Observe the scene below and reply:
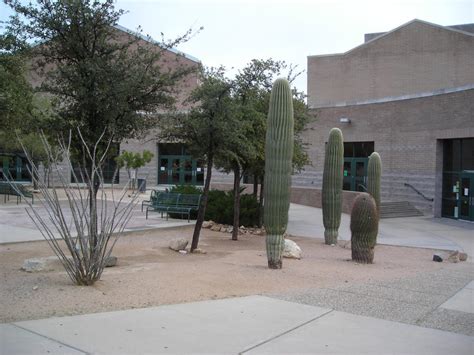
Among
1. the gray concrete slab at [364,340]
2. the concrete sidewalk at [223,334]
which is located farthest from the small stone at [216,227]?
the gray concrete slab at [364,340]

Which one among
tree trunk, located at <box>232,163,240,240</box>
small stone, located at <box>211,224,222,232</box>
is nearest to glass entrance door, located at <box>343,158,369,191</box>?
small stone, located at <box>211,224,222,232</box>

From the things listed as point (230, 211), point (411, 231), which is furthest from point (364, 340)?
point (411, 231)

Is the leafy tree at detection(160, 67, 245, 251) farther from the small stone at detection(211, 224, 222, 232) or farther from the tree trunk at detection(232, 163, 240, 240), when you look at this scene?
the small stone at detection(211, 224, 222, 232)

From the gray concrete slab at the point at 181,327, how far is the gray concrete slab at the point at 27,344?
0.10 metres

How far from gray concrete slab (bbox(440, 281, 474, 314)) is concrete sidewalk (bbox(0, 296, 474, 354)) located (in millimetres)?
1444

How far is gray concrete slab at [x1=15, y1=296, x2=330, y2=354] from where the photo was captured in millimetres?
4664

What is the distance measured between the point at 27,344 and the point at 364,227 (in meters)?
8.48

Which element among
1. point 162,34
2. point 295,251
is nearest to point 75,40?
point 162,34

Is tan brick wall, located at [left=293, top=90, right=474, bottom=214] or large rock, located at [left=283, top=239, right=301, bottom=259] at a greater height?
tan brick wall, located at [left=293, top=90, right=474, bottom=214]

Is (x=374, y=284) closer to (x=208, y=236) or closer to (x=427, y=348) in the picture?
(x=427, y=348)

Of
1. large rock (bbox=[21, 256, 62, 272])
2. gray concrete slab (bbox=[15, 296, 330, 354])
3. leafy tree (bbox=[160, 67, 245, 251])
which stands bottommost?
large rock (bbox=[21, 256, 62, 272])

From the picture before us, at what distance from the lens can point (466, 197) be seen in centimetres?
2642

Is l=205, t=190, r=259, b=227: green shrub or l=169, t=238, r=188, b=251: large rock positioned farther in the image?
l=205, t=190, r=259, b=227: green shrub

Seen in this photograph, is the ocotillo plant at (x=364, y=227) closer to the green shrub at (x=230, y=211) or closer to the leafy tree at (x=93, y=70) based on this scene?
the leafy tree at (x=93, y=70)
